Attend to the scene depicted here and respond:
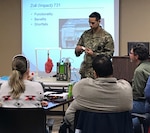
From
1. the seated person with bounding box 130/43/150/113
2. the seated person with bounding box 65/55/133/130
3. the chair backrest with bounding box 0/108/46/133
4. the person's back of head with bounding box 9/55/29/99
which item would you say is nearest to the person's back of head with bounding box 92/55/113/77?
the seated person with bounding box 65/55/133/130

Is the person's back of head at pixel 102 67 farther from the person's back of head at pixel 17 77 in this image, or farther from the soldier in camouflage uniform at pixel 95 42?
the soldier in camouflage uniform at pixel 95 42

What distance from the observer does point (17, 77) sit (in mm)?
→ 2865

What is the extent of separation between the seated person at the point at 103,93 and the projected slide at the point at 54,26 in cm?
352

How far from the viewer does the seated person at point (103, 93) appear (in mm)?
2477

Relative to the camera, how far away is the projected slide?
20.2 feet

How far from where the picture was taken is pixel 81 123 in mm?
2531

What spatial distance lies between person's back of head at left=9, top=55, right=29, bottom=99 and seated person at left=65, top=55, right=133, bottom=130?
0.53m

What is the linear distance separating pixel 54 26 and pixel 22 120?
3827 millimetres

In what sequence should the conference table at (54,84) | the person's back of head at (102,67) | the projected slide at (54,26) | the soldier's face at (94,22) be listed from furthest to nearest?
the projected slide at (54,26)
the soldier's face at (94,22)
the conference table at (54,84)
the person's back of head at (102,67)

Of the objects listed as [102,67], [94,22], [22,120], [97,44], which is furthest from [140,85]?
[22,120]

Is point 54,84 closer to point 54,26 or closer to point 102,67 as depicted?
point 102,67

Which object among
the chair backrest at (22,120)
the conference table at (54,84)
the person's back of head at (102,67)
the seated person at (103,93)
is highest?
the person's back of head at (102,67)

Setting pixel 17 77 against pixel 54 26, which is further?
pixel 54 26

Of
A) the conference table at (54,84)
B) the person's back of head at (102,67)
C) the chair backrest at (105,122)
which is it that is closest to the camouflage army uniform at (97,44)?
the conference table at (54,84)
